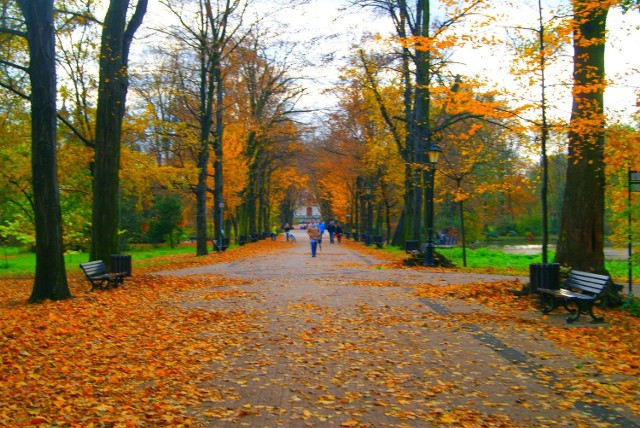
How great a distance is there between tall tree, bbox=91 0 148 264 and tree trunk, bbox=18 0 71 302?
3.63 m

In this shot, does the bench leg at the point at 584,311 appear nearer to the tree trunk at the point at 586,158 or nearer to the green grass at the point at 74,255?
the tree trunk at the point at 586,158

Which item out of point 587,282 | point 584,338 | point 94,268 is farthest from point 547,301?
point 94,268

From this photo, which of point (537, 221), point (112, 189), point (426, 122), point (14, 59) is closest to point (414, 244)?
point (426, 122)

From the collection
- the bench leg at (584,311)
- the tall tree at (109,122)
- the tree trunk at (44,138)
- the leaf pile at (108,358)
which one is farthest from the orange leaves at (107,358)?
the bench leg at (584,311)

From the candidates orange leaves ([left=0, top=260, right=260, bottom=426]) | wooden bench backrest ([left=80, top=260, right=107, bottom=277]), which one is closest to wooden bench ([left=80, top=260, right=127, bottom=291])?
wooden bench backrest ([left=80, top=260, right=107, bottom=277])

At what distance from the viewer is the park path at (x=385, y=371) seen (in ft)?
17.6

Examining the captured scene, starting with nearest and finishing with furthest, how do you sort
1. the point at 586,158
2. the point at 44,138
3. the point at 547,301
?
the point at 547,301 < the point at 586,158 < the point at 44,138

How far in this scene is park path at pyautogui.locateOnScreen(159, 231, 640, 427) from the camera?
5352mm

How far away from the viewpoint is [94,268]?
1477 cm

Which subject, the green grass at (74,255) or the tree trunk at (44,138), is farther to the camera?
the green grass at (74,255)

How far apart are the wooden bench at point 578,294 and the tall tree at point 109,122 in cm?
1083

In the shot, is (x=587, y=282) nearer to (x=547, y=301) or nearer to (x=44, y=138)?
(x=547, y=301)

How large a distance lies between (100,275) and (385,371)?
10.00 metres

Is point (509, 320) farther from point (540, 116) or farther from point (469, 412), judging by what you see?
point (469, 412)
